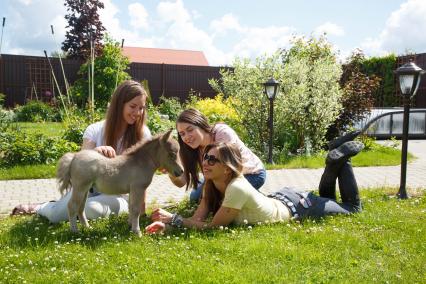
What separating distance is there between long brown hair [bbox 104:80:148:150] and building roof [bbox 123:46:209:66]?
41.7 metres

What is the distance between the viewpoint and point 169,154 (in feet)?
15.8

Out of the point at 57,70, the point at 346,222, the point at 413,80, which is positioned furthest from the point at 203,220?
the point at 57,70

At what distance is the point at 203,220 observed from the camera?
5828 mm

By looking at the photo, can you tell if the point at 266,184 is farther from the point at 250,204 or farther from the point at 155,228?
the point at 155,228

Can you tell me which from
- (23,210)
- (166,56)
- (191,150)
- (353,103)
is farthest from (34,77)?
(166,56)

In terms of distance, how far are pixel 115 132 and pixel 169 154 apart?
1223mm

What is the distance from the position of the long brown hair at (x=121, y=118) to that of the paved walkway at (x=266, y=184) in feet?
6.68

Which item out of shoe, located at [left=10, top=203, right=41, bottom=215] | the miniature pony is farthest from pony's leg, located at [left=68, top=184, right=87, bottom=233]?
shoe, located at [left=10, top=203, right=41, bottom=215]

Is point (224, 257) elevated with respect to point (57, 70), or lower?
lower

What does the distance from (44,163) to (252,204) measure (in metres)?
6.67

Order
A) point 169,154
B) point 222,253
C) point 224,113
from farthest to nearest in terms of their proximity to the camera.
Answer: point 224,113 < point 169,154 < point 222,253

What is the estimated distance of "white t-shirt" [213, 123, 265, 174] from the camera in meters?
5.79

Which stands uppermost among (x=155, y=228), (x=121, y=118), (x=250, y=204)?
(x=121, y=118)

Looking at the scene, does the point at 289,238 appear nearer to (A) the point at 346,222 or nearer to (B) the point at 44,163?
(A) the point at 346,222
